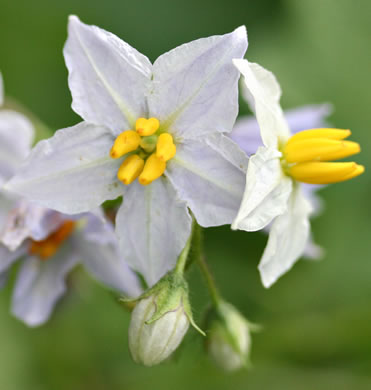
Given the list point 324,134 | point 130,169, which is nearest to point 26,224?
point 130,169

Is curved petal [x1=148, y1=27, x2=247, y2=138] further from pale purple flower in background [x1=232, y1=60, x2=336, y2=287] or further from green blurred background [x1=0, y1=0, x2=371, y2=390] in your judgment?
green blurred background [x1=0, y1=0, x2=371, y2=390]

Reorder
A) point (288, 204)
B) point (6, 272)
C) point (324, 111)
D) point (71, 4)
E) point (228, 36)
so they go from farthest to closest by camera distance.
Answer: point (71, 4)
point (324, 111)
point (6, 272)
point (288, 204)
point (228, 36)

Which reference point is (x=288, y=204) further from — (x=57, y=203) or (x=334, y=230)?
(x=334, y=230)

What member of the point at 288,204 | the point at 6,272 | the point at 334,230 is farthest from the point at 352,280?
the point at 6,272

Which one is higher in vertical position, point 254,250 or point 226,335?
point 226,335

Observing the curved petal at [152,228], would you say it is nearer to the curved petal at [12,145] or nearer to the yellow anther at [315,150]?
the yellow anther at [315,150]

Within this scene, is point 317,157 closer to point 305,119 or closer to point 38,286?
point 305,119

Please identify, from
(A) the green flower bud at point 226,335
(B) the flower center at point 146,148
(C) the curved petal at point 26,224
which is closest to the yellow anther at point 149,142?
(B) the flower center at point 146,148
